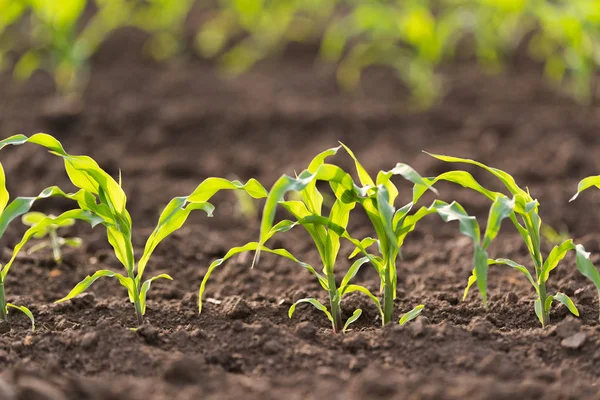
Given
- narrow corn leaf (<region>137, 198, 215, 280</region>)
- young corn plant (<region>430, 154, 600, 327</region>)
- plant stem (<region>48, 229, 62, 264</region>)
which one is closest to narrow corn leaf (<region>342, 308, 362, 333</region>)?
young corn plant (<region>430, 154, 600, 327</region>)

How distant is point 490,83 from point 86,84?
3.14 meters

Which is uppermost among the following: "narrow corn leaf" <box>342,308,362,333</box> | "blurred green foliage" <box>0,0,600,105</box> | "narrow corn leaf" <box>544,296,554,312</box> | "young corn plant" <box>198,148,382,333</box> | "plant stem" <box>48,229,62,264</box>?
"blurred green foliage" <box>0,0,600,105</box>

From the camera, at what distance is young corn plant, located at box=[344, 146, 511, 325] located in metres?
2.42

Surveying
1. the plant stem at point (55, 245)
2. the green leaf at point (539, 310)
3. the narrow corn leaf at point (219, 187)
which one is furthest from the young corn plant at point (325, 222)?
the plant stem at point (55, 245)

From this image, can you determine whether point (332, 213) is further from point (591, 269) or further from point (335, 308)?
point (591, 269)

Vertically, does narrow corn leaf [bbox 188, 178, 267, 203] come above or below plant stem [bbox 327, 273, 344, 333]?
above

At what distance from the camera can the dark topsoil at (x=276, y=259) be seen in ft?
7.90

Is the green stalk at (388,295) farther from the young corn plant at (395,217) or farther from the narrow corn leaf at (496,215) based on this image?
the narrow corn leaf at (496,215)

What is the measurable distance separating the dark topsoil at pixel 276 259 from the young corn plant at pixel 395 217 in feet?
0.65

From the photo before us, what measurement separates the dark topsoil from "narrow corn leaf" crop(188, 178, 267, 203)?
0.41 meters

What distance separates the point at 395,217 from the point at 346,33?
5.17 meters

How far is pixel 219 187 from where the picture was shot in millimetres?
2631

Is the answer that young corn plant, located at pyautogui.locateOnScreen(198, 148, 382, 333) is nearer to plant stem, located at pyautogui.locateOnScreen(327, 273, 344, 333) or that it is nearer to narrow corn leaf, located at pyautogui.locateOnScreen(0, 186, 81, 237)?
plant stem, located at pyautogui.locateOnScreen(327, 273, 344, 333)

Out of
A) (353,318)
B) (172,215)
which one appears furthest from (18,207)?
(353,318)
